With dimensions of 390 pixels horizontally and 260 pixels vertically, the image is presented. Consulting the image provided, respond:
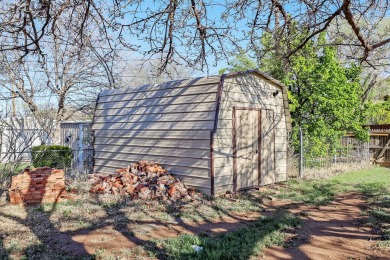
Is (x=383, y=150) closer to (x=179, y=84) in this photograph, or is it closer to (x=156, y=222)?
(x=179, y=84)

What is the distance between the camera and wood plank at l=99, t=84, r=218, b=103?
7.35 meters

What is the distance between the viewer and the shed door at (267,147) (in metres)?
8.59

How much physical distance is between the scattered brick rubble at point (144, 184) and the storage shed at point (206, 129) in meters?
0.31

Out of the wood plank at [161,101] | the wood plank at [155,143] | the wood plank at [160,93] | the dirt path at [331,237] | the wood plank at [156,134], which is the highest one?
the wood plank at [160,93]

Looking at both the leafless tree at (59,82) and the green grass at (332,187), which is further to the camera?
the leafless tree at (59,82)

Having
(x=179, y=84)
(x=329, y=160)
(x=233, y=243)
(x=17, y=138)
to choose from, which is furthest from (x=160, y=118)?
(x=329, y=160)

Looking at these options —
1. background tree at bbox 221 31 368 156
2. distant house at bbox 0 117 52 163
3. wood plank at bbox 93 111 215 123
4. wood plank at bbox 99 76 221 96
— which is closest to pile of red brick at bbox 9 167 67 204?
distant house at bbox 0 117 52 163

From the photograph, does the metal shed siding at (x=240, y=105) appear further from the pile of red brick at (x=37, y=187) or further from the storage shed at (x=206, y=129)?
the pile of red brick at (x=37, y=187)

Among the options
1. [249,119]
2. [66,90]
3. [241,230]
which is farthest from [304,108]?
[66,90]

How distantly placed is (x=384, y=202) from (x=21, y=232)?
6695 mm

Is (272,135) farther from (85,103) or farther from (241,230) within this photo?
(85,103)

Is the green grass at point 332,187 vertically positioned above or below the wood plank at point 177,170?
below

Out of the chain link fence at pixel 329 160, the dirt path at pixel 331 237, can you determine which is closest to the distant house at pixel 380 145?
the chain link fence at pixel 329 160

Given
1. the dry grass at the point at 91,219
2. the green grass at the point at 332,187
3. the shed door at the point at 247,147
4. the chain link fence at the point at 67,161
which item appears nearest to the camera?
the dry grass at the point at 91,219
